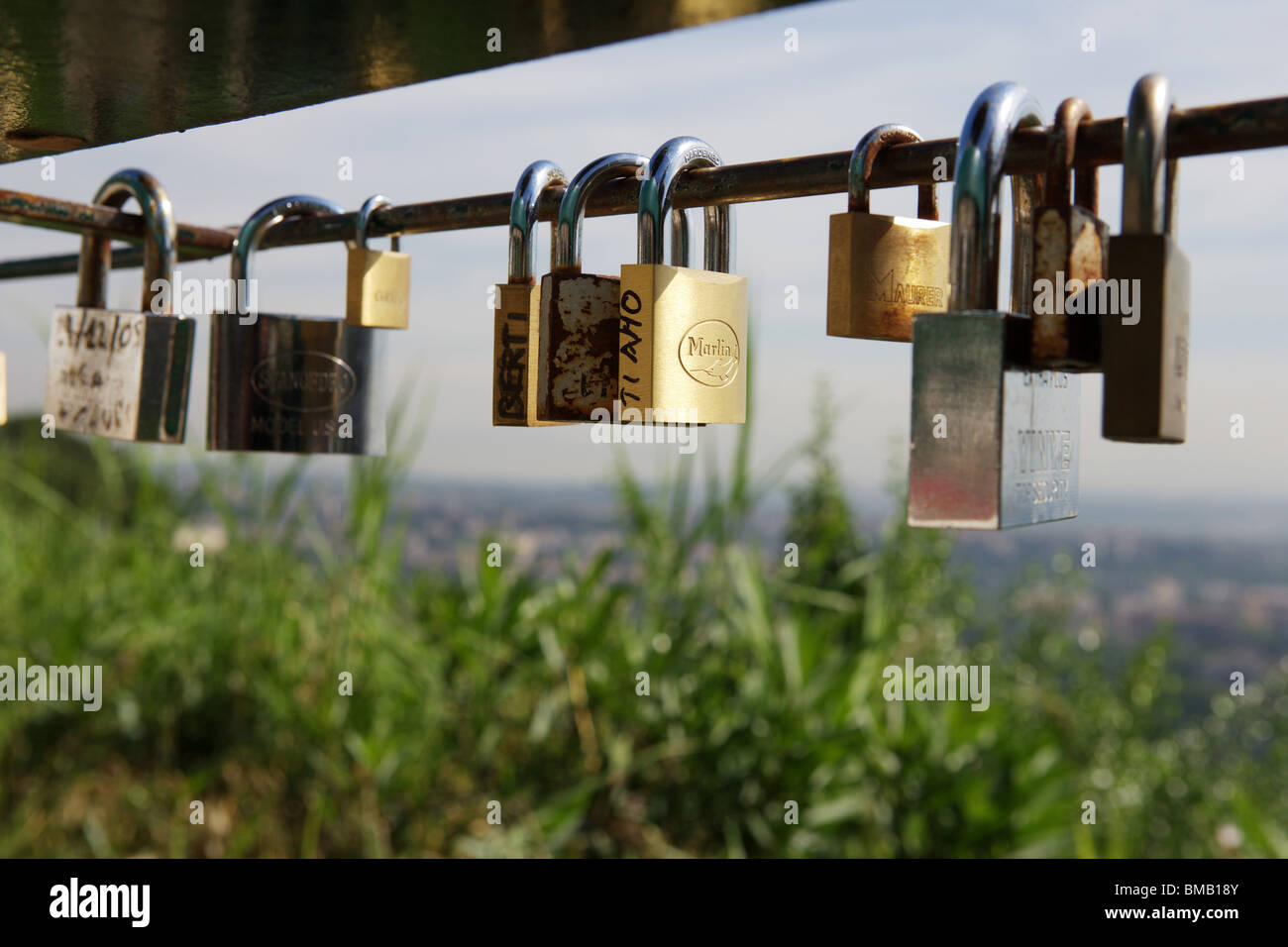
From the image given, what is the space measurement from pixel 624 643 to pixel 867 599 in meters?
0.72

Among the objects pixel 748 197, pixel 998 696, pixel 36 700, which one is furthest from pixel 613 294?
pixel 36 700

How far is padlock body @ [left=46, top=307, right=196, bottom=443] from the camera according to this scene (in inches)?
44.6

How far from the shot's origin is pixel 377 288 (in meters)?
1.13

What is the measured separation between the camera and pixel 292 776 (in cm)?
353

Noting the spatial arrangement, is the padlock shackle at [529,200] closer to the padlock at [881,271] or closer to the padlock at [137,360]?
the padlock at [881,271]

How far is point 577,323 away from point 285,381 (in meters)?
0.44

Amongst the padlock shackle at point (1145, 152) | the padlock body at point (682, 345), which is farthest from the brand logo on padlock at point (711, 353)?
the padlock shackle at point (1145, 152)

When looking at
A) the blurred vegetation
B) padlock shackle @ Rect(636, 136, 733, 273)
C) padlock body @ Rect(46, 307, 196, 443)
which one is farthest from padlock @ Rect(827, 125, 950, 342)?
the blurred vegetation

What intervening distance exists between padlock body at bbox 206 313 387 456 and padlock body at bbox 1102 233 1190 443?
80 centimetres

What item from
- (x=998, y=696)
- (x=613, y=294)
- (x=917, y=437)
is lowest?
(x=998, y=696)

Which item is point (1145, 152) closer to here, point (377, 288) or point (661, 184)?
point (661, 184)

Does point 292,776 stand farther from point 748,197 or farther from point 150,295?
point 748,197

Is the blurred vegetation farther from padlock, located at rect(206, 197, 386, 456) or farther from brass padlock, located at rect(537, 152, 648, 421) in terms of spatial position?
brass padlock, located at rect(537, 152, 648, 421)

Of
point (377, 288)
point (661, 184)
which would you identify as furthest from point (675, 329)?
point (377, 288)
